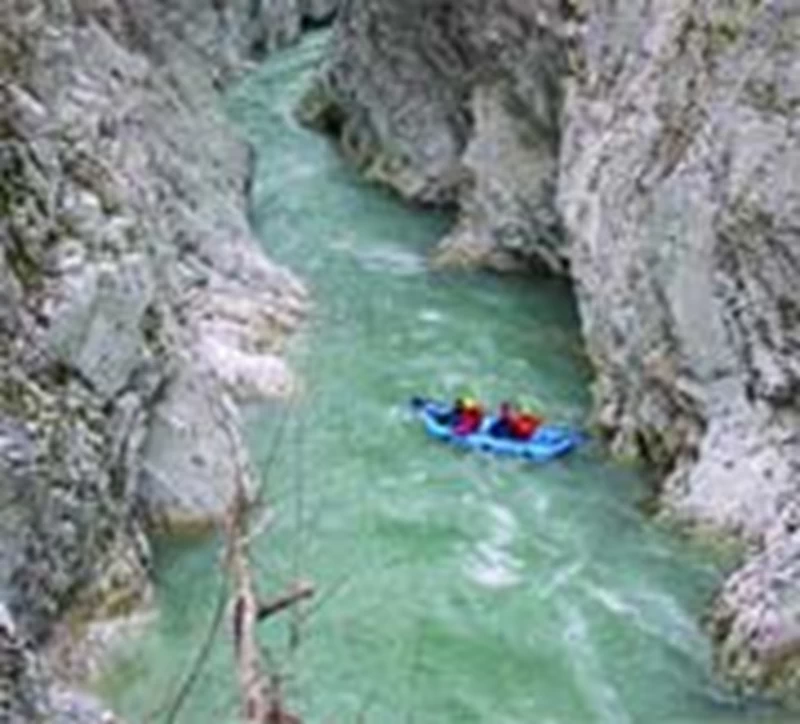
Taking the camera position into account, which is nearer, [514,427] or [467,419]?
[514,427]

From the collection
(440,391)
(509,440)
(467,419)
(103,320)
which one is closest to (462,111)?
(440,391)

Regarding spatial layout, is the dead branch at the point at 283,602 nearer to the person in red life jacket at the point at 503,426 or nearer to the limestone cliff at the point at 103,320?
the limestone cliff at the point at 103,320

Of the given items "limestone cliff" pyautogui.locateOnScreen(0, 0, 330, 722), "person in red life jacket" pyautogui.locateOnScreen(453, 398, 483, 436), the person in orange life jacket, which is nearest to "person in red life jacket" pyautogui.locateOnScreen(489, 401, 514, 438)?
the person in orange life jacket

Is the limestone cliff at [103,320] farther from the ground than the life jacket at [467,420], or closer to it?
farther from the ground

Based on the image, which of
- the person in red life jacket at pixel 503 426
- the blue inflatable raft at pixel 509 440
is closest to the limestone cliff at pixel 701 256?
the blue inflatable raft at pixel 509 440

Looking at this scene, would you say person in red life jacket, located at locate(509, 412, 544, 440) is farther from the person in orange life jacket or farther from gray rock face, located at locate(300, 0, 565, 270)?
gray rock face, located at locate(300, 0, 565, 270)

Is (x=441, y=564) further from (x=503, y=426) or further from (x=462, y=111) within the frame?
(x=462, y=111)
